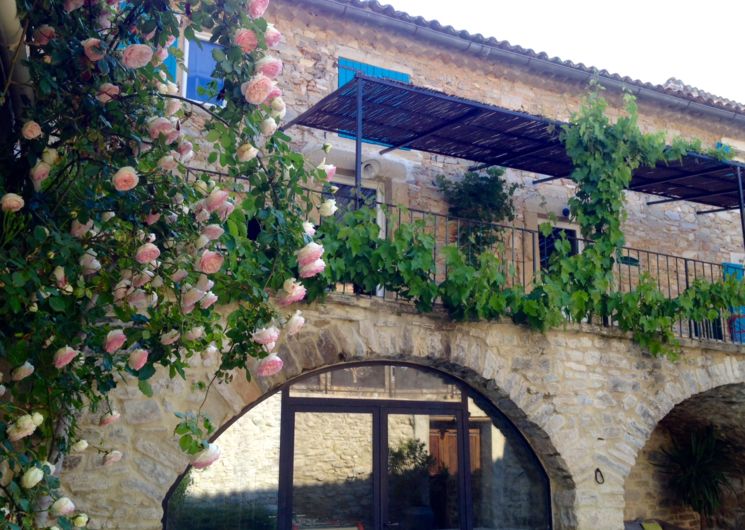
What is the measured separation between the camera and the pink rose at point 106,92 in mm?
3453

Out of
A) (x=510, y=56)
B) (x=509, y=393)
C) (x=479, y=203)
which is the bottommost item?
(x=509, y=393)

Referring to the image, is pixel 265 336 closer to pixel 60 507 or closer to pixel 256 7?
pixel 60 507

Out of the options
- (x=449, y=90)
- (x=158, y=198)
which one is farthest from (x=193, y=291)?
(x=449, y=90)

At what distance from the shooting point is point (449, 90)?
376 inches

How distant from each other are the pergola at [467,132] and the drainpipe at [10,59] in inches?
118

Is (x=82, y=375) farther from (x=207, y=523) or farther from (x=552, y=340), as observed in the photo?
(x=552, y=340)

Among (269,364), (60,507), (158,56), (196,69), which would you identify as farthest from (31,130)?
(196,69)

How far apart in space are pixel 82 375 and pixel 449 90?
272 inches

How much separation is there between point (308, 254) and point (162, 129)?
88 centimetres

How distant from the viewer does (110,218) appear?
3643 mm

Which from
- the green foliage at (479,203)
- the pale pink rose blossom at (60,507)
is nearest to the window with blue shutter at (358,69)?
the green foliage at (479,203)

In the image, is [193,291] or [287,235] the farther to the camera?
[287,235]

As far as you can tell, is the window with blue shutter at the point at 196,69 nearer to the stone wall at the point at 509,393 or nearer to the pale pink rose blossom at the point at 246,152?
the stone wall at the point at 509,393

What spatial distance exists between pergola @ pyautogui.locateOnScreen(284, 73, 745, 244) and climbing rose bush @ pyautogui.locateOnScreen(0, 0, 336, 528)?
270 cm
